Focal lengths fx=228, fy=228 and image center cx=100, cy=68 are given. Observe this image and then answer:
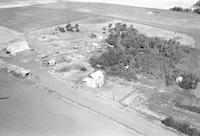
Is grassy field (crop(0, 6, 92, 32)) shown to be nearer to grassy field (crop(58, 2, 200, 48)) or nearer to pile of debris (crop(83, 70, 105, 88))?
grassy field (crop(58, 2, 200, 48))

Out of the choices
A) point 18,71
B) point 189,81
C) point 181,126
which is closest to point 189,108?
point 181,126

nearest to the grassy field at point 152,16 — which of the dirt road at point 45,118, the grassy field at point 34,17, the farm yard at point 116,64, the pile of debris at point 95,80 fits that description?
the farm yard at point 116,64

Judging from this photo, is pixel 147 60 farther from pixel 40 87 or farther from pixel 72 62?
pixel 40 87

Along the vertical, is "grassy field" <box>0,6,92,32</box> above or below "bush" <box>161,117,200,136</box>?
above

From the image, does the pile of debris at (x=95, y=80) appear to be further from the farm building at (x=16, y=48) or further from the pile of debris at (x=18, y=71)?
the farm building at (x=16, y=48)

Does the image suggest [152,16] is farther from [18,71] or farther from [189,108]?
[189,108]

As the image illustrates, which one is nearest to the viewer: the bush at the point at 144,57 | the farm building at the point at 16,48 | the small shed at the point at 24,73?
the small shed at the point at 24,73

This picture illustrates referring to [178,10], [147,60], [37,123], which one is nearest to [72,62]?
[147,60]

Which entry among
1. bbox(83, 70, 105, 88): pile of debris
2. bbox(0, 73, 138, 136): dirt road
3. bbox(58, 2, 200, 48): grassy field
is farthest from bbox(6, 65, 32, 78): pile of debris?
bbox(58, 2, 200, 48): grassy field
